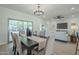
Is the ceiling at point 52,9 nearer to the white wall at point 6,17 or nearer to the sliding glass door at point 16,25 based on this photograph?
the white wall at point 6,17

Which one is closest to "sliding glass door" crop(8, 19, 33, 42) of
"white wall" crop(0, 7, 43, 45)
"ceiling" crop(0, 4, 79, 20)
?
"white wall" crop(0, 7, 43, 45)

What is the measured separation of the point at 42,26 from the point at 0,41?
2.41m

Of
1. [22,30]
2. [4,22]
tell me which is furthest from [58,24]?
[4,22]

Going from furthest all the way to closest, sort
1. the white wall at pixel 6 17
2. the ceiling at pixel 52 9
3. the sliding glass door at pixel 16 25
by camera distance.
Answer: the white wall at pixel 6 17 → the sliding glass door at pixel 16 25 → the ceiling at pixel 52 9

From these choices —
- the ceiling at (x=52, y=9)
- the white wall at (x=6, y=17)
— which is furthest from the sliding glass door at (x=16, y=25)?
the ceiling at (x=52, y=9)

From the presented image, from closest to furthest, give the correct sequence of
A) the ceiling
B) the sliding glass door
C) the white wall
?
the ceiling → the sliding glass door → the white wall

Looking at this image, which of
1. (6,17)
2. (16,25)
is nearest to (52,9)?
(16,25)

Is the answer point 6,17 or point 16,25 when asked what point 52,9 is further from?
point 6,17

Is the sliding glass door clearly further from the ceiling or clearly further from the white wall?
the ceiling

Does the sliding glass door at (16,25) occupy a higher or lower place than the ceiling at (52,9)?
lower

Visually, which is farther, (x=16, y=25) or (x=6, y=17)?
(x=6, y=17)

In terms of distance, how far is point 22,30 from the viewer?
3.43 m
